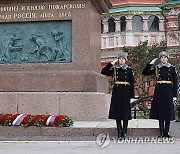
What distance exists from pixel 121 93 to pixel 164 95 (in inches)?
33.1

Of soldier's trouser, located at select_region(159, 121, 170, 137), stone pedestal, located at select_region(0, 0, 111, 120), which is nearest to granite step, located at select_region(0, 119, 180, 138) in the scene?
soldier's trouser, located at select_region(159, 121, 170, 137)

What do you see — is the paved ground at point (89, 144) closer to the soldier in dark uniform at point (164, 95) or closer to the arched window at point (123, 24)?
the soldier in dark uniform at point (164, 95)

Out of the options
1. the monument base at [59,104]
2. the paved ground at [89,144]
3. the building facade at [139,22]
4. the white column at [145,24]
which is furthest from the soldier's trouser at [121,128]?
the white column at [145,24]

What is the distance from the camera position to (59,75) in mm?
11781

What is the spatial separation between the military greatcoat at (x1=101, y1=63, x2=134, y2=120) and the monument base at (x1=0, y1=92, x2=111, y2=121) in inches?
80.2

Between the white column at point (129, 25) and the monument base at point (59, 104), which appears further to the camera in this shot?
the white column at point (129, 25)

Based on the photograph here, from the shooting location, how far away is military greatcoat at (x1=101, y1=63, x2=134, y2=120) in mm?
9039

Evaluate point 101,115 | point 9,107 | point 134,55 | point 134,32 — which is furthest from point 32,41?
point 134,32

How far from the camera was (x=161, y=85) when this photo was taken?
357 inches

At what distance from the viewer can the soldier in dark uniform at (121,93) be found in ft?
29.6

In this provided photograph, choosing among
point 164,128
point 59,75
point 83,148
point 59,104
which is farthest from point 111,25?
point 83,148

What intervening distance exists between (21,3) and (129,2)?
30522 millimetres

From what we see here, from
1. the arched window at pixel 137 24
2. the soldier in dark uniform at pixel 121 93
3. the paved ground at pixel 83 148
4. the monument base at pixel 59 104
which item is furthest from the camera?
the arched window at pixel 137 24

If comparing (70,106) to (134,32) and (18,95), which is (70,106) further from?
(134,32)
